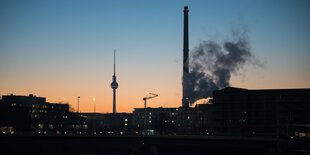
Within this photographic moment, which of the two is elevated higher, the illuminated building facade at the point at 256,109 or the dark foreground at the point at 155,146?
the illuminated building facade at the point at 256,109

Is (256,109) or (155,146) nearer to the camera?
(155,146)

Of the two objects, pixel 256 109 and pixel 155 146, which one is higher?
pixel 256 109

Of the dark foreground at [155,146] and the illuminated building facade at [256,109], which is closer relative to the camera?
the dark foreground at [155,146]

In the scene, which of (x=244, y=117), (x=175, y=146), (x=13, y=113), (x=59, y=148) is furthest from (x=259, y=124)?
(x=13, y=113)

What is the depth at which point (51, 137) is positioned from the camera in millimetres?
113875

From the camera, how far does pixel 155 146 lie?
13188 centimetres

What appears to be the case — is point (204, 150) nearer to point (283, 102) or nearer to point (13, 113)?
point (283, 102)

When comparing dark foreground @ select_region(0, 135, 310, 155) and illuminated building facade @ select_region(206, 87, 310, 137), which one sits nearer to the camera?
dark foreground @ select_region(0, 135, 310, 155)

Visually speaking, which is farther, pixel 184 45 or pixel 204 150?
pixel 184 45

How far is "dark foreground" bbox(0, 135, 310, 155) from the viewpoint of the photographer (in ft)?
307

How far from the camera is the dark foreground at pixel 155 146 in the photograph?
93688 millimetres

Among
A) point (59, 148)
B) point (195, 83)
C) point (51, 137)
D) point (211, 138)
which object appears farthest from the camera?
point (195, 83)

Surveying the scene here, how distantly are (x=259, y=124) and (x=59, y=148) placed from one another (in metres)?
80.7

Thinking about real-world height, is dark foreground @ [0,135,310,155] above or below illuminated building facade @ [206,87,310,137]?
below
